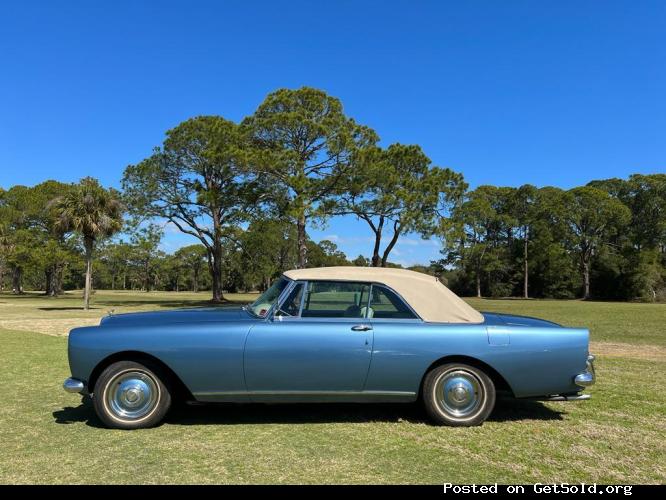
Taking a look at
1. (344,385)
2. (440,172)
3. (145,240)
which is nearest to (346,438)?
(344,385)

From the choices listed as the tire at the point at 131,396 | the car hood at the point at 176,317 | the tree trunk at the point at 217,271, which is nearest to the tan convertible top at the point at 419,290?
the car hood at the point at 176,317

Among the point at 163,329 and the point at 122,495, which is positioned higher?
the point at 163,329

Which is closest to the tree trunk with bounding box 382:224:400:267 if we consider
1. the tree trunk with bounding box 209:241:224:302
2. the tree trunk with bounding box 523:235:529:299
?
the tree trunk with bounding box 209:241:224:302

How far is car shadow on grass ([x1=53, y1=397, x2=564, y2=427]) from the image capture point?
5.07m

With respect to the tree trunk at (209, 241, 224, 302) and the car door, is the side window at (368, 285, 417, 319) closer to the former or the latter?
the car door

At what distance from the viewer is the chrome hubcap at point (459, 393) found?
4.86 meters

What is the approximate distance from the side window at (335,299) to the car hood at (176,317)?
0.61m

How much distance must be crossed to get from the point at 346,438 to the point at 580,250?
211ft

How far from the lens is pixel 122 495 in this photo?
10.6 ft

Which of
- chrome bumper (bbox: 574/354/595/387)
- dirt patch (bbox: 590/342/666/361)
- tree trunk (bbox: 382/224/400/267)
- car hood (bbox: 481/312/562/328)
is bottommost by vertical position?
dirt patch (bbox: 590/342/666/361)

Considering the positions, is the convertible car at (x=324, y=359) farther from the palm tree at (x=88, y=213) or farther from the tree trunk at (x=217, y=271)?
the tree trunk at (x=217, y=271)

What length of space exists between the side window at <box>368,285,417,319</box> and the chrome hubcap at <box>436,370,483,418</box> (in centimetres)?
67

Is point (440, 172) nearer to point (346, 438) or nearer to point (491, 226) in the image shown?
point (346, 438)

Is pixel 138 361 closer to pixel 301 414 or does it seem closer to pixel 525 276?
pixel 301 414
